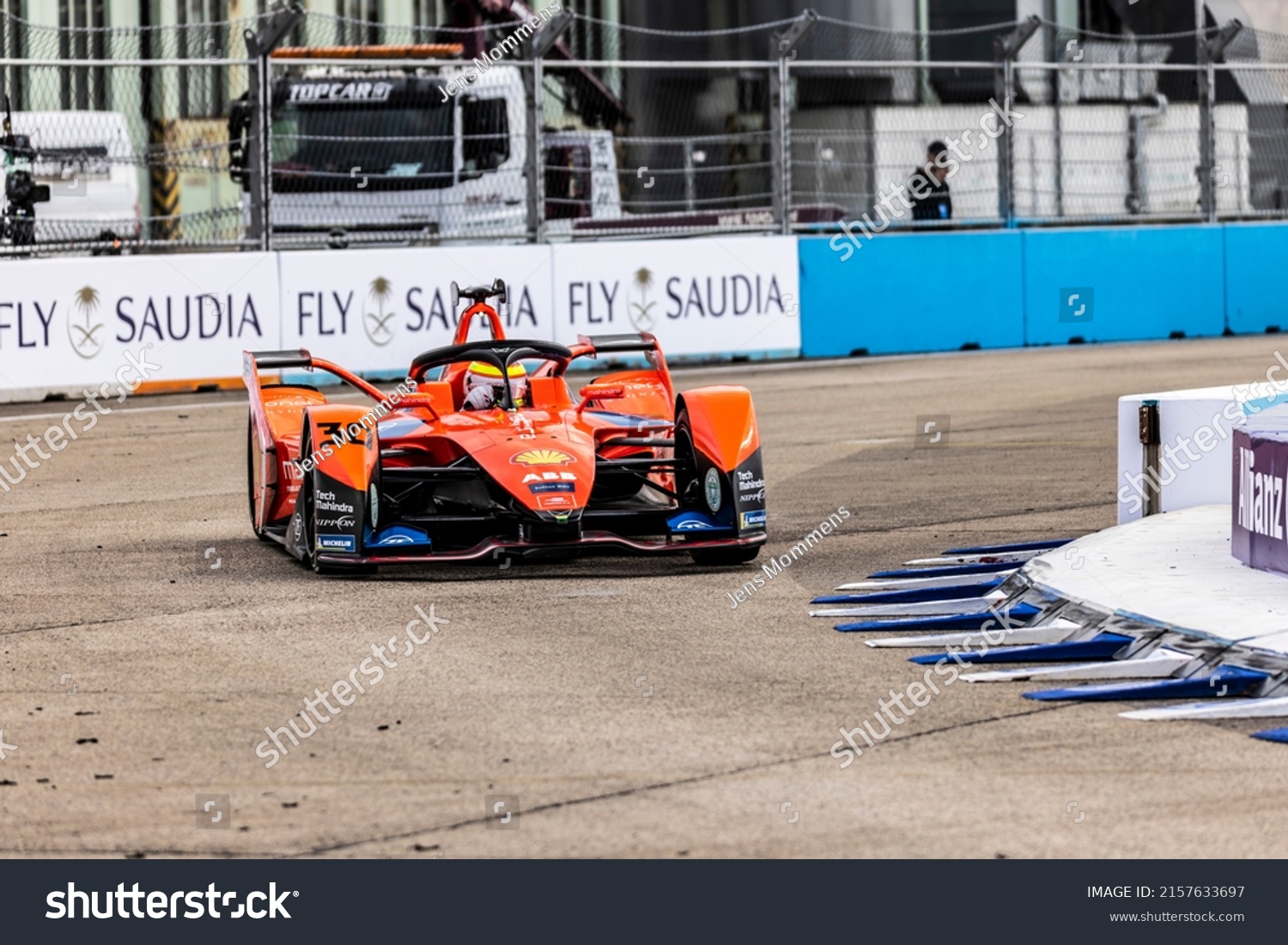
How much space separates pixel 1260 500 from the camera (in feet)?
24.5

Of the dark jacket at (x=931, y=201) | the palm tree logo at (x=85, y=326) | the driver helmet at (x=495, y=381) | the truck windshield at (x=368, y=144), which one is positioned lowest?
the driver helmet at (x=495, y=381)

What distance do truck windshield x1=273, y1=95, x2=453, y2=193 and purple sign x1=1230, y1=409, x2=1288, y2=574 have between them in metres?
11.6

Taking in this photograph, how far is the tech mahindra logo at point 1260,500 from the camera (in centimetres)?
729

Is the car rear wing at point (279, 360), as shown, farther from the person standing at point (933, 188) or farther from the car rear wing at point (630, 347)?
the person standing at point (933, 188)

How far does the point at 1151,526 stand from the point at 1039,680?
2.28 metres

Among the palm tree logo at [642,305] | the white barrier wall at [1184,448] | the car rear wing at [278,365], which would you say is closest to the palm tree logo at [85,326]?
the palm tree logo at [642,305]

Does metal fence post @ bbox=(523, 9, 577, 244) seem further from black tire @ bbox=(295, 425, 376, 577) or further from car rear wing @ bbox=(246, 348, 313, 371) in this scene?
black tire @ bbox=(295, 425, 376, 577)

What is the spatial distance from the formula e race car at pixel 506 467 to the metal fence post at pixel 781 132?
30.7 ft

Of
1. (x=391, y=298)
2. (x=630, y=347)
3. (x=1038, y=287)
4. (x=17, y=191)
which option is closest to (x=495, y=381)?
(x=630, y=347)

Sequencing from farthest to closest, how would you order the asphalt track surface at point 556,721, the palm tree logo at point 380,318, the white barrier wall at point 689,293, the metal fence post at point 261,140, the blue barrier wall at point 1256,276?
the blue barrier wall at point 1256,276
the white barrier wall at point 689,293
the palm tree logo at point 380,318
the metal fence post at point 261,140
the asphalt track surface at point 556,721

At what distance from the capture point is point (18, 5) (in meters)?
31.5

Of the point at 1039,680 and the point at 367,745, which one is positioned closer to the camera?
the point at 367,745
